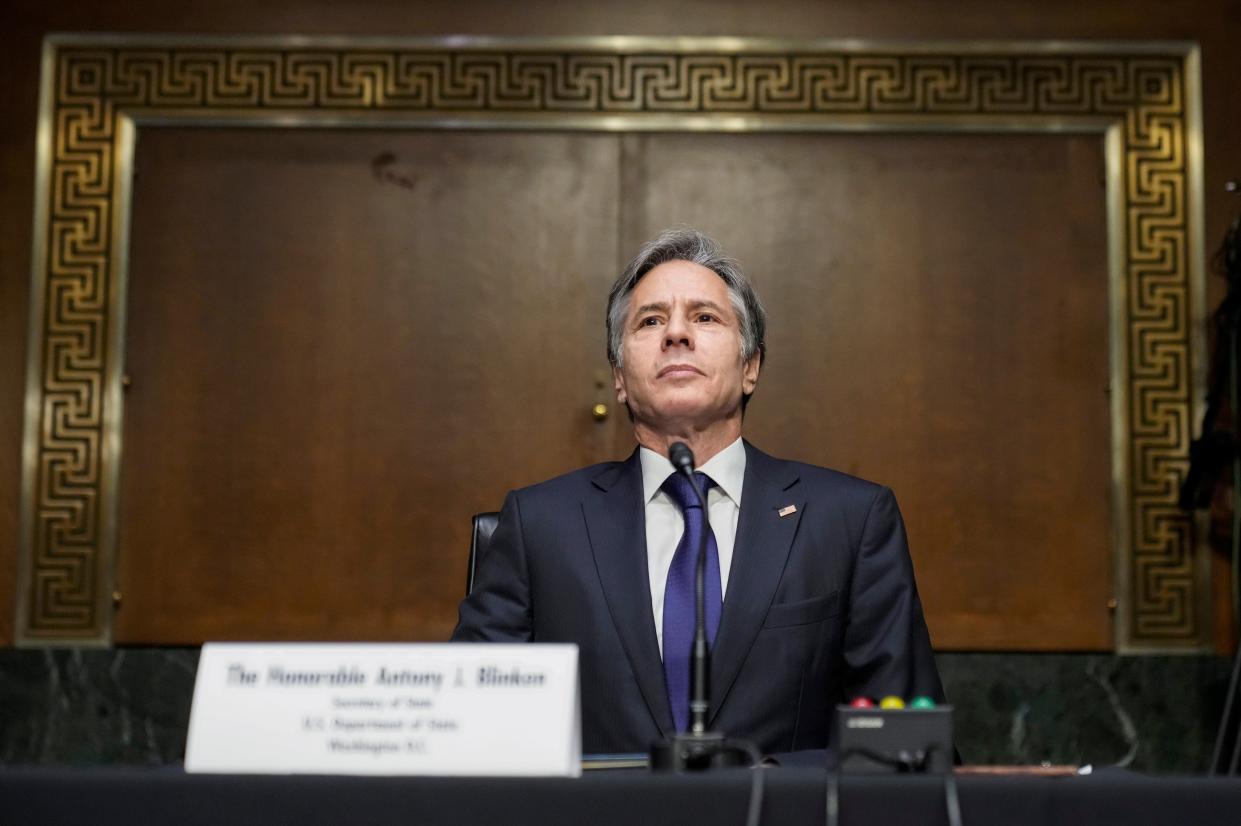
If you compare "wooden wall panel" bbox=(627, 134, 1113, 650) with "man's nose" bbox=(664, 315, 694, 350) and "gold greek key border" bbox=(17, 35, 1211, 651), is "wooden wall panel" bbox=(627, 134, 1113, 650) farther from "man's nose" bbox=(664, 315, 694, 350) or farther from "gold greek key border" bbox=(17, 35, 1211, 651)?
"man's nose" bbox=(664, 315, 694, 350)

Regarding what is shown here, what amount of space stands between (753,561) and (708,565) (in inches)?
2.6

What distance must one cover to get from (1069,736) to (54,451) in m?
2.70

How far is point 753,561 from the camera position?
6.74 feet

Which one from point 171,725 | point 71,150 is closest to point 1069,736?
point 171,725

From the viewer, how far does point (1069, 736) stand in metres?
3.62

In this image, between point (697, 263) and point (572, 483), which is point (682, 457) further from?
point (697, 263)

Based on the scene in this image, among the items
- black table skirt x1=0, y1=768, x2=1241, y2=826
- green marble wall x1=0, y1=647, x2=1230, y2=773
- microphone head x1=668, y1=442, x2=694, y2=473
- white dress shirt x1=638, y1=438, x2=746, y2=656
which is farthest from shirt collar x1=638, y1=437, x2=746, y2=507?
green marble wall x1=0, y1=647, x2=1230, y2=773

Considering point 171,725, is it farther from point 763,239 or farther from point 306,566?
point 763,239

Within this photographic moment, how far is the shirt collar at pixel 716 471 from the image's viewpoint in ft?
7.17

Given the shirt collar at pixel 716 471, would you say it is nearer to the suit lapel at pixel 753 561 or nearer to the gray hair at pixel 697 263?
the suit lapel at pixel 753 561

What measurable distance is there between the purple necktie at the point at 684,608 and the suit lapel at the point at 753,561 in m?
0.03

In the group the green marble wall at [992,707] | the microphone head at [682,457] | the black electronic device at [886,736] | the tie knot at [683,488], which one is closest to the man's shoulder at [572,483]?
the tie knot at [683,488]

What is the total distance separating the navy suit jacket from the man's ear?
0.15 metres

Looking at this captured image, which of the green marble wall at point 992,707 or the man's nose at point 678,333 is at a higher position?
the man's nose at point 678,333
